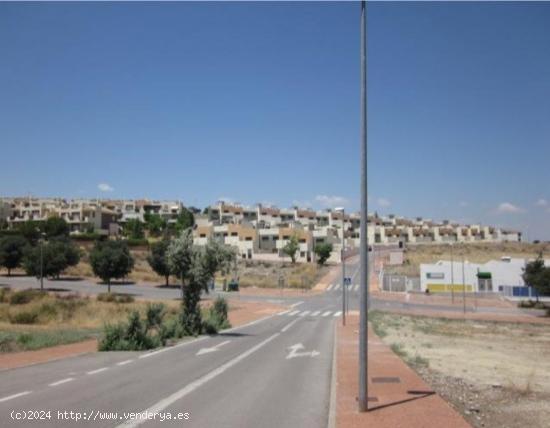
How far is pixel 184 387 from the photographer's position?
13.6 m

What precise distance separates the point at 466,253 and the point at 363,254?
112 meters

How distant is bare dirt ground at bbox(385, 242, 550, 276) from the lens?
4040 inches

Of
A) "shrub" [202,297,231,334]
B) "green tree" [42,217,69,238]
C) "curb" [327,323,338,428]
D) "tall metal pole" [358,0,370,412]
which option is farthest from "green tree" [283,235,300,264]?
"tall metal pole" [358,0,370,412]

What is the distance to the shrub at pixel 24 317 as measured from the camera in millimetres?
37734

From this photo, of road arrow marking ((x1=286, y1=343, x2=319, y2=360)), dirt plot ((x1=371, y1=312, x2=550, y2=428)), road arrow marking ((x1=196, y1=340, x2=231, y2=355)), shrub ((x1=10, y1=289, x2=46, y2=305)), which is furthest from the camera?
shrub ((x1=10, y1=289, x2=46, y2=305))

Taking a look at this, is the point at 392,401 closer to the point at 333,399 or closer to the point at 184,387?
the point at 333,399

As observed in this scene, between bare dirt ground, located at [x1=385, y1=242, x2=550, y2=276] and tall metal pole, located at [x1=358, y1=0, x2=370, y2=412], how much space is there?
83811 mm

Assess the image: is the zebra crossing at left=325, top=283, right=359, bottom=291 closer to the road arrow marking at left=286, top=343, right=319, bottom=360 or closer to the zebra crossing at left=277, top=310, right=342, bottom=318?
the zebra crossing at left=277, top=310, right=342, bottom=318

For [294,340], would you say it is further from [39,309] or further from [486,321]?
[486,321]

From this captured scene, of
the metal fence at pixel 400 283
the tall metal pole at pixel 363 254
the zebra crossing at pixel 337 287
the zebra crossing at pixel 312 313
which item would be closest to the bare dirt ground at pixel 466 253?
the zebra crossing at pixel 337 287

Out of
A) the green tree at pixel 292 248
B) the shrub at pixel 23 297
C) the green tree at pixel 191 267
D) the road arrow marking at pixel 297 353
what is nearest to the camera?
the road arrow marking at pixel 297 353

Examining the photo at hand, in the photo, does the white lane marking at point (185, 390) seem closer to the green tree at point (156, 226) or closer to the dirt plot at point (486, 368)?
the dirt plot at point (486, 368)

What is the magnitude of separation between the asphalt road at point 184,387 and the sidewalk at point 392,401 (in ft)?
1.67

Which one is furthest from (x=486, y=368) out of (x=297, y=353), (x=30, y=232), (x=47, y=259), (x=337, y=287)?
(x=30, y=232)
